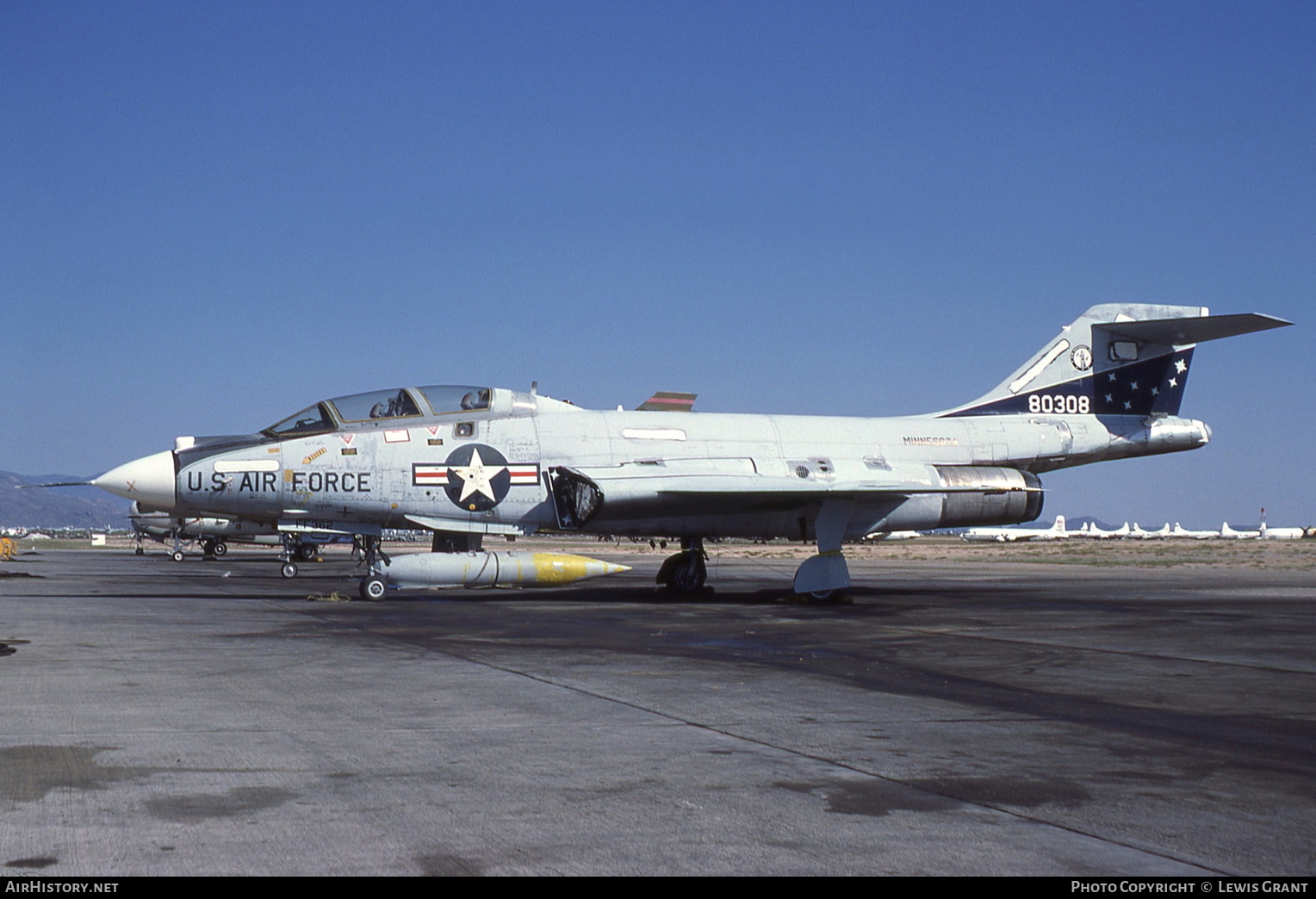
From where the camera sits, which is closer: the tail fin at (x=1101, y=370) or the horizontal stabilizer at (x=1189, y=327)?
the horizontal stabilizer at (x=1189, y=327)

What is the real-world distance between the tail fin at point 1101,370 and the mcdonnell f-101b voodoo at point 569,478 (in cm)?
106

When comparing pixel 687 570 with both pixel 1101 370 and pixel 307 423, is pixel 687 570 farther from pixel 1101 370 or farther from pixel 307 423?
pixel 1101 370

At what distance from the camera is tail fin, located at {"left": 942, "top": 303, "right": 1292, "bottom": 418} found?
2305 centimetres

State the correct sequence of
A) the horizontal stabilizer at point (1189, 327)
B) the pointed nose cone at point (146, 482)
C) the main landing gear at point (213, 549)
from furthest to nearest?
1. the main landing gear at point (213, 549)
2. the horizontal stabilizer at point (1189, 327)
3. the pointed nose cone at point (146, 482)

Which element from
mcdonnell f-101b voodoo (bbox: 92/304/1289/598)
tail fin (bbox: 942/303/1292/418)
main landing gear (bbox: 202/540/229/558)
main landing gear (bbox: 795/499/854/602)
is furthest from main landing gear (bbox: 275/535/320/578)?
tail fin (bbox: 942/303/1292/418)

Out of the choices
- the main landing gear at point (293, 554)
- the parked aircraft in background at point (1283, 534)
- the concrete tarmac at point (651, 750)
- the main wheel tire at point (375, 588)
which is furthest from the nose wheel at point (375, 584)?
the parked aircraft in background at point (1283, 534)

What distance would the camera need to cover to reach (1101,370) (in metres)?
23.1

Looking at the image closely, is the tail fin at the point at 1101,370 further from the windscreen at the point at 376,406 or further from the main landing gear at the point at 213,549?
the main landing gear at the point at 213,549

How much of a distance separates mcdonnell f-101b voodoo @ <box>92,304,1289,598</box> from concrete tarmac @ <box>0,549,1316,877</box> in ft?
14.3

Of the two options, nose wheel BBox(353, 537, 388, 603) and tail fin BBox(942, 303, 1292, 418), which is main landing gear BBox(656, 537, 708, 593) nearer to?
nose wheel BBox(353, 537, 388, 603)

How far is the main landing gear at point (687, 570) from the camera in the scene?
20844 mm

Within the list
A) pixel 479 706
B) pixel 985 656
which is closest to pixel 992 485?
pixel 985 656

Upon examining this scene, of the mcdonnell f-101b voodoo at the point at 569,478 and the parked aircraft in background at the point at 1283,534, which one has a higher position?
the mcdonnell f-101b voodoo at the point at 569,478

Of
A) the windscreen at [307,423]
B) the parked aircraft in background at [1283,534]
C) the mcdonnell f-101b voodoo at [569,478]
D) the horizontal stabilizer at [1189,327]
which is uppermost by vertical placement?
the horizontal stabilizer at [1189,327]
